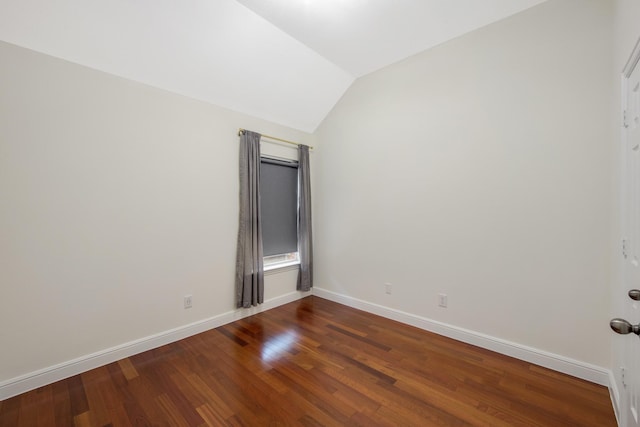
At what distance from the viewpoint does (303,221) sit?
12.6 feet

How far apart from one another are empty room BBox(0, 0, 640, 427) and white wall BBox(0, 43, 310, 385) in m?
0.01

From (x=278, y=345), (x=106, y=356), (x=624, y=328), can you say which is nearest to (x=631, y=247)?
(x=624, y=328)

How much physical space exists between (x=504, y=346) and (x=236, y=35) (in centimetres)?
369

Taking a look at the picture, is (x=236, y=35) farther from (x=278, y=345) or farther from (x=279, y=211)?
(x=278, y=345)

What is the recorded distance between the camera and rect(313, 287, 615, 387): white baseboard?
6.54 feet

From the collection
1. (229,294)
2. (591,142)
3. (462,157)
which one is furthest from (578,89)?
(229,294)

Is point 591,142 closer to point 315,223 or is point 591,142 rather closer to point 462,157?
point 462,157

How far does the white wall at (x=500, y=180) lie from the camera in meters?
1.99

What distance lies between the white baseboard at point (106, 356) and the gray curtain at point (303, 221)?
86 centimetres

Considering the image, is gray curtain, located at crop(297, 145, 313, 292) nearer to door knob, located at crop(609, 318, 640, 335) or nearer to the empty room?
the empty room

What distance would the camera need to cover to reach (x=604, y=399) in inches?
70.9

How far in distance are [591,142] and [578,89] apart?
416 mm

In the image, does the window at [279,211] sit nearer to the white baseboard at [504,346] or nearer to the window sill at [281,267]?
the window sill at [281,267]

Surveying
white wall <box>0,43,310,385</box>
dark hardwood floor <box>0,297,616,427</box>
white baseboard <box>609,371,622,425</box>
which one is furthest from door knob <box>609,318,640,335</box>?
white wall <box>0,43,310,385</box>
